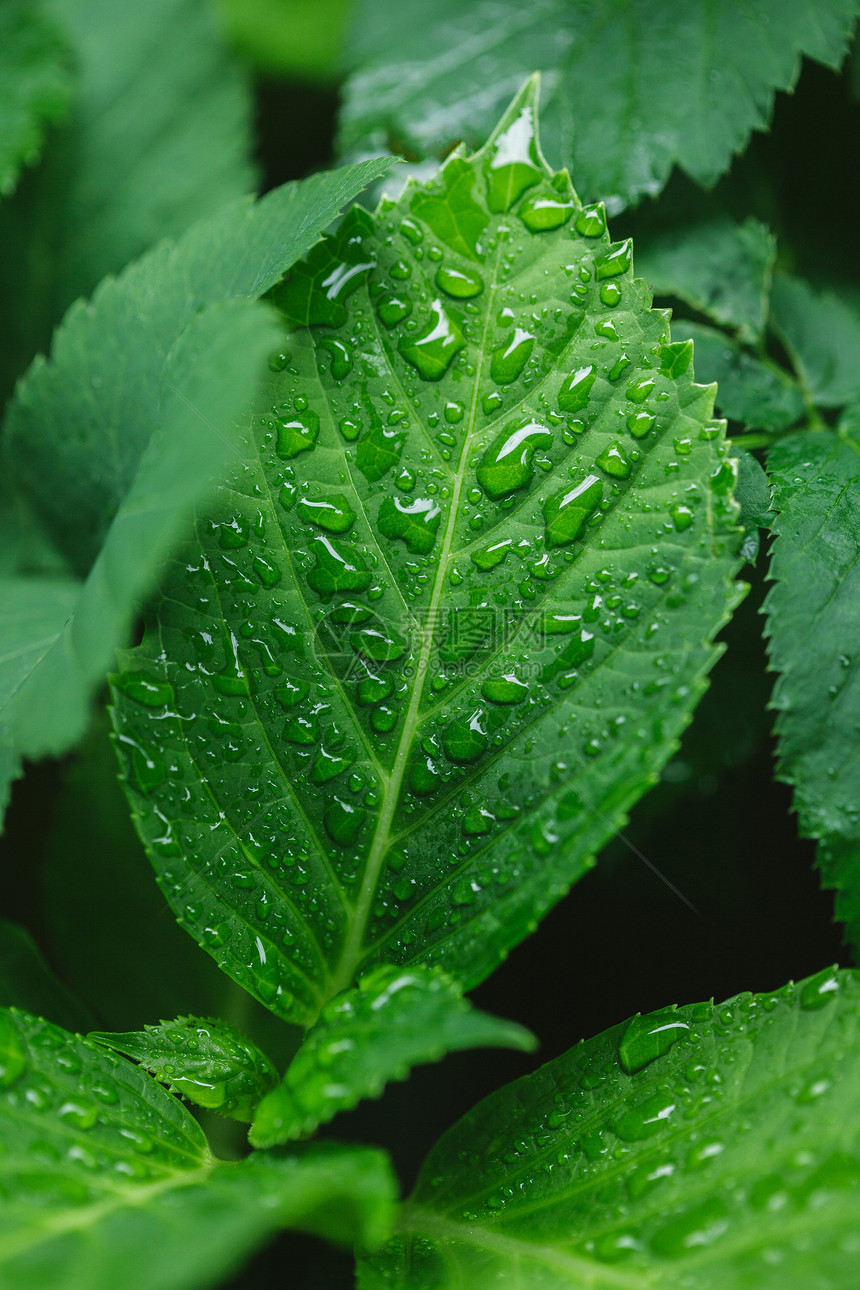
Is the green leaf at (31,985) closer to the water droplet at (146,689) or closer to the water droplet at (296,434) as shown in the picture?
the water droplet at (146,689)

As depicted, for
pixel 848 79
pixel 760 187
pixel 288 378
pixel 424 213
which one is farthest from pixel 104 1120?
pixel 848 79

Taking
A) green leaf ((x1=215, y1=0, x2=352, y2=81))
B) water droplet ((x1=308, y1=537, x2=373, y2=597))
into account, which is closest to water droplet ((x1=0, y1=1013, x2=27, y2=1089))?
water droplet ((x1=308, y1=537, x2=373, y2=597))

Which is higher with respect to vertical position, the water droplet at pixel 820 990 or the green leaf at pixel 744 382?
the green leaf at pixel 744 382

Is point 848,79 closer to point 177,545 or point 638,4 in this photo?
point 638,4

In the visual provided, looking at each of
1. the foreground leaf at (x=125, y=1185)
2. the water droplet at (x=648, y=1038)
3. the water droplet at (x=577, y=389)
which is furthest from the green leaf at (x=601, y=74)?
the foreground leaf at (x=125, y=1185)

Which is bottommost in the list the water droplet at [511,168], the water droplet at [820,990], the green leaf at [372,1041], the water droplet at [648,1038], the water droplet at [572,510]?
the water droplet at [820,990]

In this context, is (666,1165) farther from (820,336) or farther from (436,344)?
(820,336)

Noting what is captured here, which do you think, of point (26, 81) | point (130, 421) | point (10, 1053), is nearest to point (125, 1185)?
point (10, 1053)
